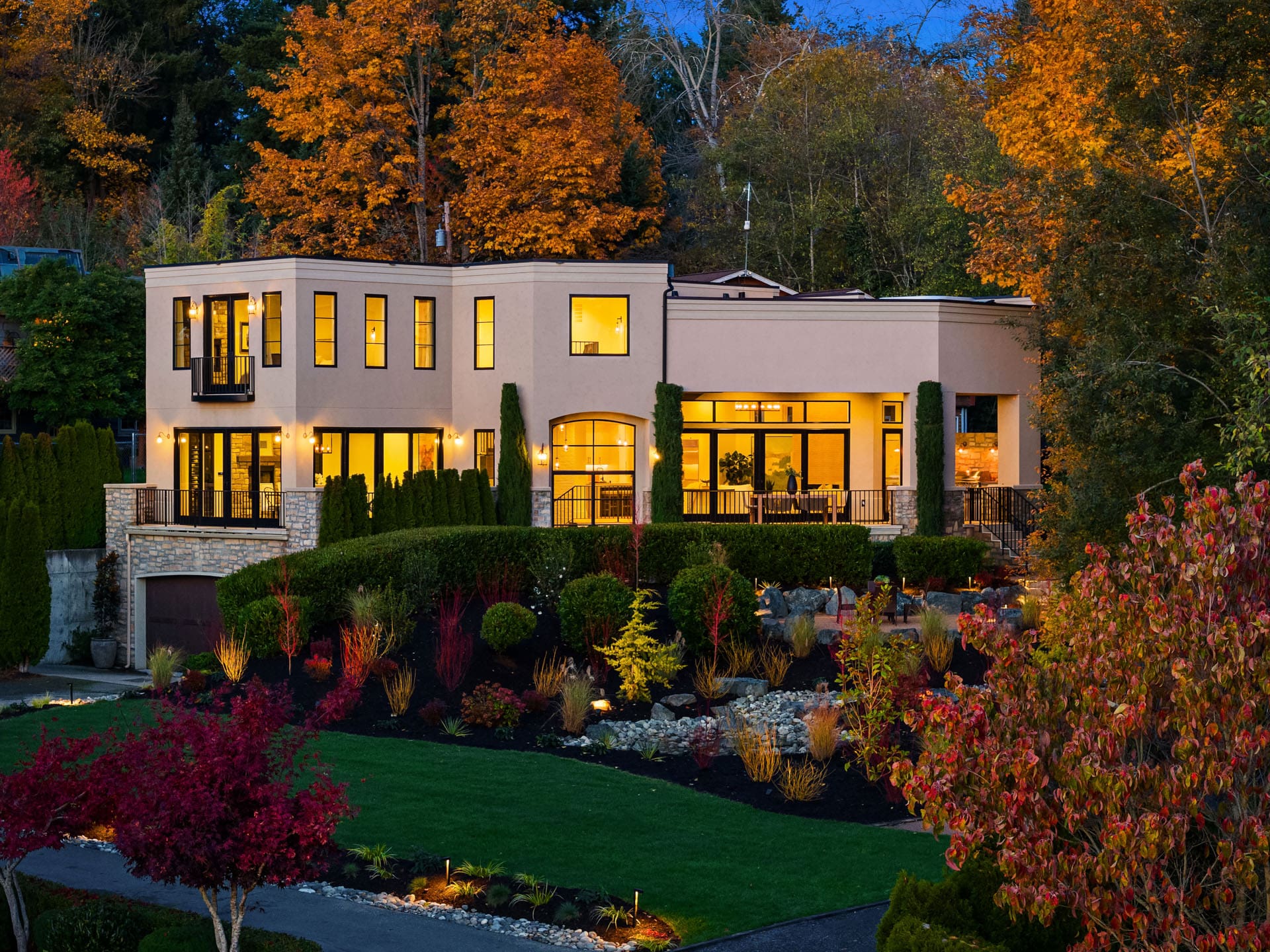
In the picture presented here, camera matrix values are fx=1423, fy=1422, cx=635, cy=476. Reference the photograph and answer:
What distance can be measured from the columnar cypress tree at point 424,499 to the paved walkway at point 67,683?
5811 millimetres

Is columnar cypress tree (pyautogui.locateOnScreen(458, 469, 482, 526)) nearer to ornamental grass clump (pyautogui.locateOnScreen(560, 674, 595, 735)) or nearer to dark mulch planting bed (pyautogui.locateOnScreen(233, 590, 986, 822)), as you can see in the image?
dark mulch planting bed (pyautogui.locateOnScreen(233, 590, 986, 822))

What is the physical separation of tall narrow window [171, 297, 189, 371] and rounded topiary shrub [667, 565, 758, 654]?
15.8m

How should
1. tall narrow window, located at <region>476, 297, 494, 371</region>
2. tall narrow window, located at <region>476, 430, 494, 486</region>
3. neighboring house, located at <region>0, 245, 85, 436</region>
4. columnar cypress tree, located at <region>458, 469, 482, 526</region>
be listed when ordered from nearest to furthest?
columnar cypress tree, located at <region>458, 469, 482, 526</region> < tall narrow window, located at <region>476, 430, 494, 486</region> < tall narrow window, located at <region>476, 297, 494, 371</region> < neighboring house, located at <region>0, 245, 85, 436</region>

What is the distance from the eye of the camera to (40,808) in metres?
8.79

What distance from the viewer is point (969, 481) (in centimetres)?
3141

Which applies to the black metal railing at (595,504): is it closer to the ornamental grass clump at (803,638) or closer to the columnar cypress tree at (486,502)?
the columnar cypress tree at (486,502)

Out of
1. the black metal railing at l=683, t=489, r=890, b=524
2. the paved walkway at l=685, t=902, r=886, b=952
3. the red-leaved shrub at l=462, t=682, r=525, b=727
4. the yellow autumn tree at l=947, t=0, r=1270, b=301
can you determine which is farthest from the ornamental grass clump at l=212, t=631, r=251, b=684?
the yellow autumn tree at l=947, t=0, r=1270, b=301

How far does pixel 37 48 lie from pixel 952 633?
37915mm

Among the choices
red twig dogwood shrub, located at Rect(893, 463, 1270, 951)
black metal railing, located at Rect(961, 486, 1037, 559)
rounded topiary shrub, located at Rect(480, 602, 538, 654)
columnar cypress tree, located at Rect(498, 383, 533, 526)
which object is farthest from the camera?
black metal railing, located at Rect(961, 486, 1037, 559)

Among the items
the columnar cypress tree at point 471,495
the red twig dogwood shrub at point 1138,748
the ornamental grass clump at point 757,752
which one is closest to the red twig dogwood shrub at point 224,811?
the red twig dogwood shrub at point 1138,748

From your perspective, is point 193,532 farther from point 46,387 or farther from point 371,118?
point 371,118

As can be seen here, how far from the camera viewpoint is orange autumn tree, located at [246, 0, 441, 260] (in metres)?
37.8

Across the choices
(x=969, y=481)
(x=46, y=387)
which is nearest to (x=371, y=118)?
(x=46, y=387)

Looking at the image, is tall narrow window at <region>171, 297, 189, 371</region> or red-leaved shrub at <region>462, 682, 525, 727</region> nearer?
red-leaved shrub at <region>462, 682, 525, 727</region>
